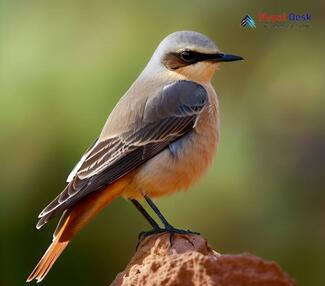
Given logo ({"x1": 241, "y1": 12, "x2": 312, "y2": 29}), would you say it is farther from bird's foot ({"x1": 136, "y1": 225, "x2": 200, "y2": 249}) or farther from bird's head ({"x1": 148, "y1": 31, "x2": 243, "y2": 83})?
bird's foot ({"x1": 136, "y1": 225, "x2": 200, "y2": 249})

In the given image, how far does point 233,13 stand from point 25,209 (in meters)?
2.73

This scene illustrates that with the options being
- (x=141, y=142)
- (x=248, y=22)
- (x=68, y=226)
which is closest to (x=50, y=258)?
(x=68, y=226)

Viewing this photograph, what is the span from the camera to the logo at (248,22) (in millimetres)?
9531

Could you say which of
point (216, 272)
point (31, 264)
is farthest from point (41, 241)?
point (216, 272)

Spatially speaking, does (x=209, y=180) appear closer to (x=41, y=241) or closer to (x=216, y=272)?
(x=41, y=241)

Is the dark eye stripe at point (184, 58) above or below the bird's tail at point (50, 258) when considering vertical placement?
above

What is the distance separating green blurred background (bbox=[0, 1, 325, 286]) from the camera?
326 inches

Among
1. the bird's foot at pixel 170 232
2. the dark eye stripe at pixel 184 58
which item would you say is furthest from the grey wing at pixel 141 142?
the bird's foot at pixel 170 232

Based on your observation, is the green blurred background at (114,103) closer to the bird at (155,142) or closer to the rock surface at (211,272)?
the bird at (155,142)

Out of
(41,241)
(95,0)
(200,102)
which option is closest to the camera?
(200,102)

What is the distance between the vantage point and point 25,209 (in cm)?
831

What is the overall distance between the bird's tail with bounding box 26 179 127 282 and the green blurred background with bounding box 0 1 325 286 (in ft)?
6.28

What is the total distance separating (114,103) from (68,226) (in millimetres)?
2556

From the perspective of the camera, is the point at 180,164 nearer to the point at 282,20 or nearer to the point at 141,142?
the point at 141,142
